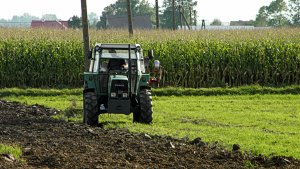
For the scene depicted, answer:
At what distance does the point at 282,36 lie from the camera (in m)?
34.3

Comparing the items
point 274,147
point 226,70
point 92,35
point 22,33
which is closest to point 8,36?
point 22,33

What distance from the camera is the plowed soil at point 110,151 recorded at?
11.2 metres

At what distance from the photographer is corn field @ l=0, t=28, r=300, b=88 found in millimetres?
28906

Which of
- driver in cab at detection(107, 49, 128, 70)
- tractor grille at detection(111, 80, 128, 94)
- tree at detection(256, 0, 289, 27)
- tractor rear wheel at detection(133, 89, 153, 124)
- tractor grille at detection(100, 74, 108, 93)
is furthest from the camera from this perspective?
tree at detection(256, 0, 289, 27)

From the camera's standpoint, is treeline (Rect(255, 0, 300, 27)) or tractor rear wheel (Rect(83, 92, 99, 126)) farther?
treeline (Rect(255, 0, 300, 27))

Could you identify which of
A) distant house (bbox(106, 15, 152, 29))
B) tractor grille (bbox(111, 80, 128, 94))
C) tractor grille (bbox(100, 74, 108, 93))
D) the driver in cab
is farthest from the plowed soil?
distant house (bbox(106, 15, 152, 29))

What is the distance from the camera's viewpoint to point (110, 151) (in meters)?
12.5

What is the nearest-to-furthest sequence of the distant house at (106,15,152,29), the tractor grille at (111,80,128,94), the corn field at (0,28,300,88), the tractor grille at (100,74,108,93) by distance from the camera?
the tractor grille at (111,80,128,94), the tractor grille at (100,74,108,93), the corn field at (0,28,300,88), the distant house at (106,15,152,29)

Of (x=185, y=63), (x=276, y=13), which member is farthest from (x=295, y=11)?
(x=185, y=63)

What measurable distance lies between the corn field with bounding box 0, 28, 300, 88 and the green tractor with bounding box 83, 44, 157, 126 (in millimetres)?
11134

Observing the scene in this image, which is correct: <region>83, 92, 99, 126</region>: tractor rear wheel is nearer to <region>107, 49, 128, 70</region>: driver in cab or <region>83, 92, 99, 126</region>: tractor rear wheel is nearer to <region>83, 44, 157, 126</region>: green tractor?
<region>83, 44, 157, 126</region>: green tractor

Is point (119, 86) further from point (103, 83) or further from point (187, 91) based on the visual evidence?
point (187, 91)

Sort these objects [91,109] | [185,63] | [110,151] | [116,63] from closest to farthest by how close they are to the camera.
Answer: [110,151], [91,109], [116,63], [185,63]

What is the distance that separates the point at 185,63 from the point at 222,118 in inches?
416
